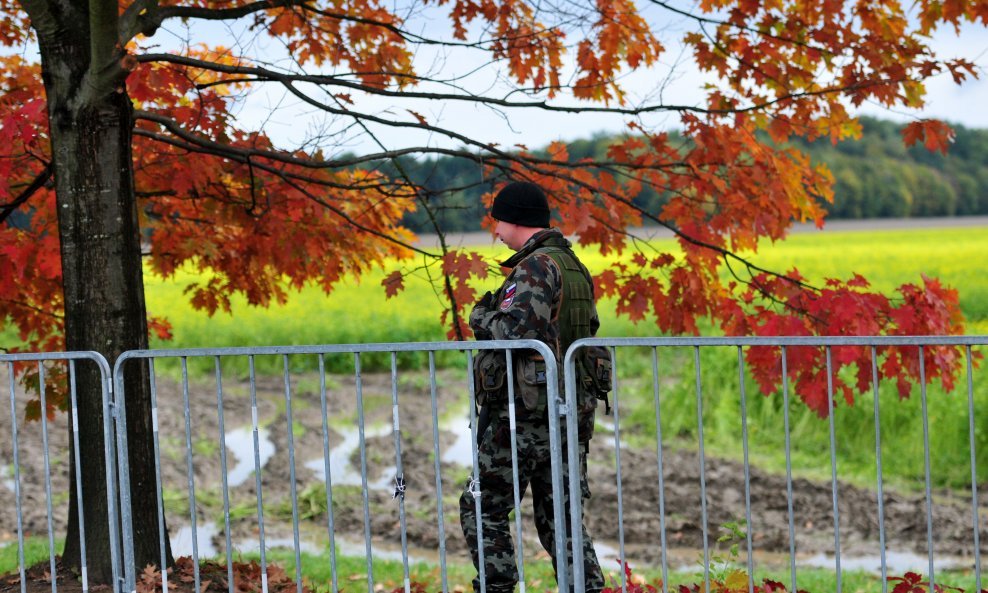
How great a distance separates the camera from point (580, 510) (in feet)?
14.0

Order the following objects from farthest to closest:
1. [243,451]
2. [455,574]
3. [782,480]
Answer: [243,451] → [782,480] → [455,574]

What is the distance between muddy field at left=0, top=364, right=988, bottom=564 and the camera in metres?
10.0

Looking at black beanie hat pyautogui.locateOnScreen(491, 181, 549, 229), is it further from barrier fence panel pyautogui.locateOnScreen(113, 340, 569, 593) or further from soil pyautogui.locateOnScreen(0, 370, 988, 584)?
soil pyautogui.locateOnScreen(0, 370, 988, 584)

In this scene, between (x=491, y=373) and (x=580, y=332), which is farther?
(x=580, y=332)

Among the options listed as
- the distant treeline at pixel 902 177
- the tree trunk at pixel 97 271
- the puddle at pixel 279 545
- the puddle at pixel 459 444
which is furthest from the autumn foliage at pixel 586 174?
the distant treeline at pixel 902 177

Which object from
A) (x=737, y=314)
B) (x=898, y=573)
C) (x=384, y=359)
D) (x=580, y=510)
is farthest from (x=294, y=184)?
(x=384, y=359)

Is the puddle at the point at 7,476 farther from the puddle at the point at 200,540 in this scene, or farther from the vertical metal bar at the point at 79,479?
the vertical metal bar at the point at 79,479

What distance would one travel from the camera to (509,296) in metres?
4.29

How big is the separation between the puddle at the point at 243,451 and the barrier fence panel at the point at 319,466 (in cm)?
3

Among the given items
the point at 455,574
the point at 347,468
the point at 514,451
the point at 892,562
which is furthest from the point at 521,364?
the point at 347,468

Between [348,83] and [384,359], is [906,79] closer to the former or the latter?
[348,83]

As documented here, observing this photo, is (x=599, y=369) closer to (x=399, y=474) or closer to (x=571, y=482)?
(x=571, y=482)

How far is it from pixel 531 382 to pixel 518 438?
0.98 feet

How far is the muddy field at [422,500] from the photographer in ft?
32.8
